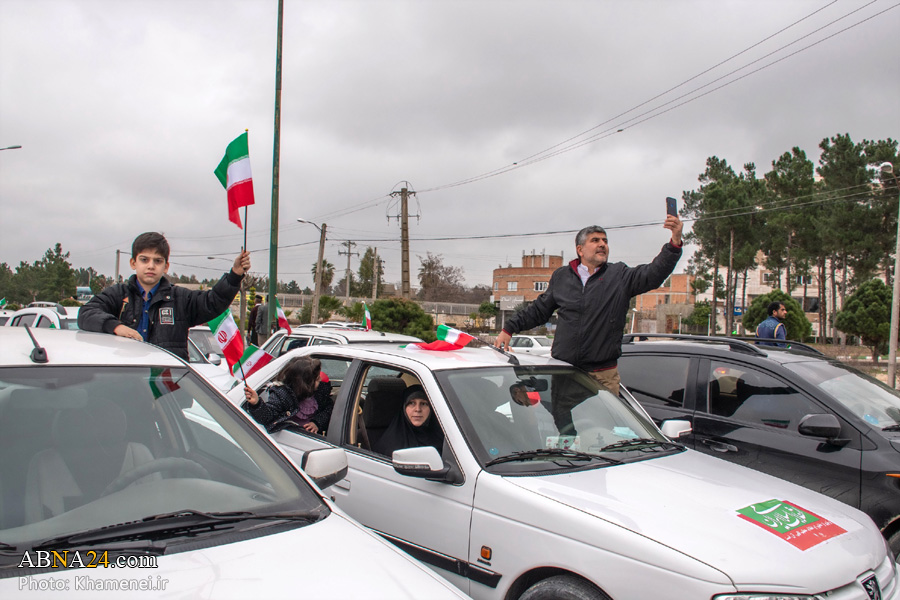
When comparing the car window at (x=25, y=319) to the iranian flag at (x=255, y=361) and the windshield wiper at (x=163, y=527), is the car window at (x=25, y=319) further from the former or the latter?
the windshield wiper at (x=163, y=527)

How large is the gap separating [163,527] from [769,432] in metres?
3.84

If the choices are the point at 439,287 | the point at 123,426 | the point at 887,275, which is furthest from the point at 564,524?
the point at 439,287

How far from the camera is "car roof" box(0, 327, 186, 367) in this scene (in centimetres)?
225

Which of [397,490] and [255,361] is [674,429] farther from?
[255,361]

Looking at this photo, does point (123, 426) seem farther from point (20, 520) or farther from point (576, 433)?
point (576, 433)

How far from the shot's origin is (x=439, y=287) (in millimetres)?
89250

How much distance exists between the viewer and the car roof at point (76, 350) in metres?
2.25

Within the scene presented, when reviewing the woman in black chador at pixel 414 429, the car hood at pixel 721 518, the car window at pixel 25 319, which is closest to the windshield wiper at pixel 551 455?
the car hood at pixel 721 518

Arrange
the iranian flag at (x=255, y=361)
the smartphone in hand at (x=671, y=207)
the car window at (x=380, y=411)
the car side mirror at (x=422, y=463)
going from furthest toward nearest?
1. the iranian flag at (x=255, y=361)
2. the smartphone in hand at (x=671, y=207)
3. the car window at (x=380, y=411)
4. the car side mirror at (x=422, y=463)

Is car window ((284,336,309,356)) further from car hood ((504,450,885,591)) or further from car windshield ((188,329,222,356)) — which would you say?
car hood ((504,450,885,591))

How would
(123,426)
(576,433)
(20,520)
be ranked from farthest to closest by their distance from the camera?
(576,433) → (123,426) → (20,520)

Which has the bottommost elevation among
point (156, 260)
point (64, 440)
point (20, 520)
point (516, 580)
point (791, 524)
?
point (516, 580)

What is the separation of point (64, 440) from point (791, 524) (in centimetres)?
272

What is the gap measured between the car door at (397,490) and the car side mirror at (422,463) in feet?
0.31
